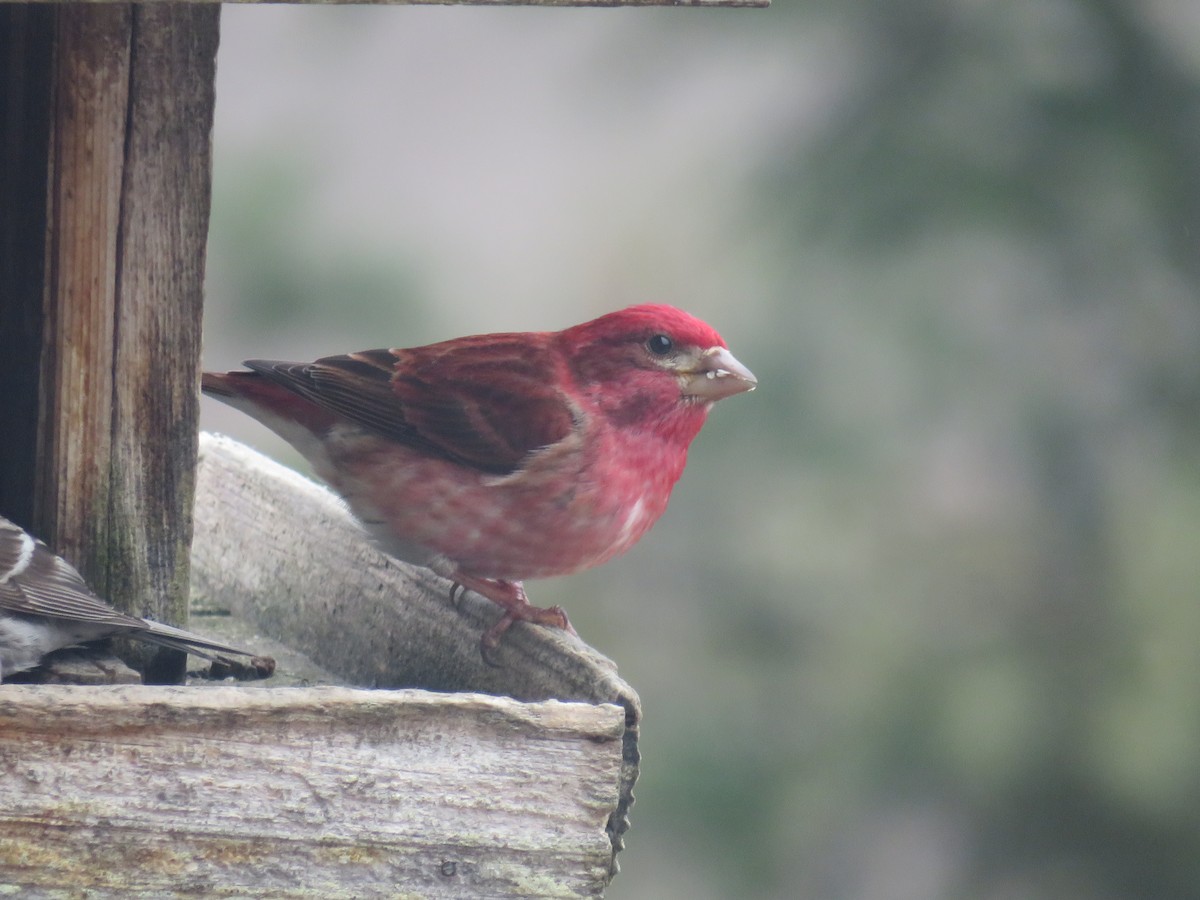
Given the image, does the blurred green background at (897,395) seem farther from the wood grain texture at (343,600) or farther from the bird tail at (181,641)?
the bird tail at (181,641)

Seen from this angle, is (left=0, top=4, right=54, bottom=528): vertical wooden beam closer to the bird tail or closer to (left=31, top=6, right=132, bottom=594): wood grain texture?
(left=31, top=6, right=132, bottom=594): wood grain texture

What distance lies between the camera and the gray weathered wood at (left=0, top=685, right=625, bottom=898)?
2.16 metres

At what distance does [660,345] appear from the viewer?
3662 mm

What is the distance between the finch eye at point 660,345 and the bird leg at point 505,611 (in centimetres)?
61

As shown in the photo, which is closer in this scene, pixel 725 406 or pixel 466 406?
pixel 466 406

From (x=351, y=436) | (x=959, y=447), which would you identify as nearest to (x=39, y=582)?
(x=351, y=436)

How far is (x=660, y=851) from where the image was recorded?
19.6ft

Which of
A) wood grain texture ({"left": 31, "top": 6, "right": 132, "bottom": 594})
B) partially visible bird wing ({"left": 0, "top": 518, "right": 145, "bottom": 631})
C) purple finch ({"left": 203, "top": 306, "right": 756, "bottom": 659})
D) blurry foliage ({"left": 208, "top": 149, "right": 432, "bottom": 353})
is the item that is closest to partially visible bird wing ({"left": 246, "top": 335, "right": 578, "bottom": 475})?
purple finch ({"left": 203, "top": 306, "right": 756, "bottom": 659})

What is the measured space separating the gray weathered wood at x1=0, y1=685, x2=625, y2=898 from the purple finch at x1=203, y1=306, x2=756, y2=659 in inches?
40.9

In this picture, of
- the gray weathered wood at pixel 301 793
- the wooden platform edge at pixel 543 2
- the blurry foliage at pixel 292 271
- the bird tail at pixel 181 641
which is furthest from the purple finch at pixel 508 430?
the blurry foliage at pixel 292 271

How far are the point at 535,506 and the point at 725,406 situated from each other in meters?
2.41

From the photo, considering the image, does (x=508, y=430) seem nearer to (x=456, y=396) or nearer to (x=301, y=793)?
(x=456, y=396)

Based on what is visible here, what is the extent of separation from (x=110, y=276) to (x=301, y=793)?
3.24 feet

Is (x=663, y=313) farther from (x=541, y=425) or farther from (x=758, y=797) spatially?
(x=758, y=797)
